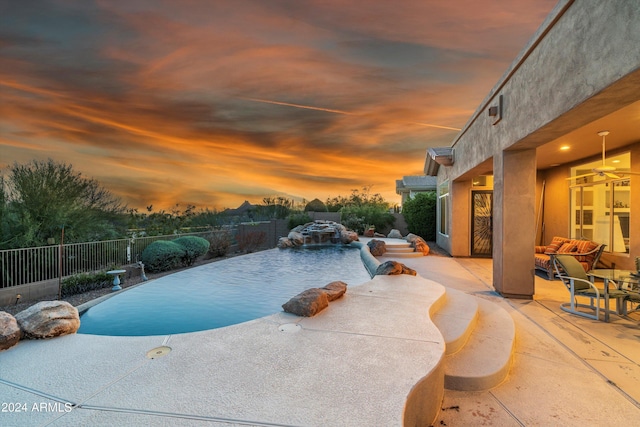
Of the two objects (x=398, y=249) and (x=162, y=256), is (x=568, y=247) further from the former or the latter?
(x=162, y=256)

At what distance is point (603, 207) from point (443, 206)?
622 cm

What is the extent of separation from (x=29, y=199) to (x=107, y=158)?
2835 millimetres

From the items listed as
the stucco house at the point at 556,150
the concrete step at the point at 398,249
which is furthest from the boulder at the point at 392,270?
the concrete step at the point at 398,249

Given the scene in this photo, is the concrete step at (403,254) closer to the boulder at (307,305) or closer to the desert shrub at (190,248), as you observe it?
the desert shrub at (190,248)

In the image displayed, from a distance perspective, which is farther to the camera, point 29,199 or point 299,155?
point 299,155

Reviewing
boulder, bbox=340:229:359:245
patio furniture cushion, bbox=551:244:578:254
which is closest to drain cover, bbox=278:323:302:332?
patio furniture cushion, bbox=551:244:578:254

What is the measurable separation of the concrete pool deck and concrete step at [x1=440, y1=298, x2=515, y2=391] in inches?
3.9

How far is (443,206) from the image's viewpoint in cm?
1450

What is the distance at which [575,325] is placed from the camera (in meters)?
4.97

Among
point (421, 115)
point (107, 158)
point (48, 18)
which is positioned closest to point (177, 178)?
point (107, 158)

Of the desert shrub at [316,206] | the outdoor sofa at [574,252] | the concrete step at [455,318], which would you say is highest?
the desert shrub at [316,206]

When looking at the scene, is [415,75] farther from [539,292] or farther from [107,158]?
[107,158]

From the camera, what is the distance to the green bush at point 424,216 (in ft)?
55.6

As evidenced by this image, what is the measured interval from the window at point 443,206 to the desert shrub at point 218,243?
9645mm
